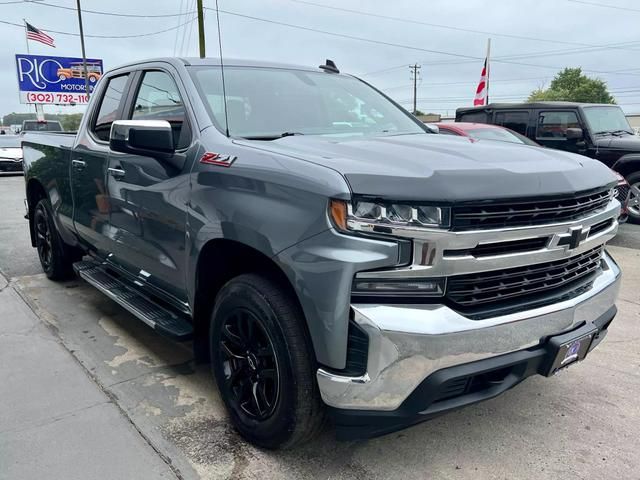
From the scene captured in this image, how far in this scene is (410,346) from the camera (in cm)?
194

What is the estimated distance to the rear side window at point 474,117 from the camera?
34.1 ft

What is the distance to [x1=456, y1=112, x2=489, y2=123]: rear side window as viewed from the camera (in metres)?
10.4

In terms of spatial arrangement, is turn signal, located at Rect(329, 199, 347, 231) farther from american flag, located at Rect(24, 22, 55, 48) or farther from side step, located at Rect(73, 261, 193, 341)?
american flag, located at Rect(24, 22, 55, 48)

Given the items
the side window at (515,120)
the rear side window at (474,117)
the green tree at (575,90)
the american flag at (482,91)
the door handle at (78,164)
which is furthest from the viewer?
the green tree at (575,90)

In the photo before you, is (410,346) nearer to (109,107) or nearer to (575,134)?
(109,107)

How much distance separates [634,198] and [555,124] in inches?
69.3

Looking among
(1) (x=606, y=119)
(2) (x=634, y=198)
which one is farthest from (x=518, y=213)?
(1) (x=606, y=119)

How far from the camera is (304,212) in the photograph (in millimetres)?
2100

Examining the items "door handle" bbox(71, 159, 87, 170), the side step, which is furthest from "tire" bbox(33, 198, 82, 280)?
"door handle" bbox(71, 159, 87, 170)

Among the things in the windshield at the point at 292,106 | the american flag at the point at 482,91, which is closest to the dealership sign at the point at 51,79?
the american flag at the point at 482,91

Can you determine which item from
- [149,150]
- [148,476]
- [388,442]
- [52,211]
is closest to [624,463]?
[388,442]

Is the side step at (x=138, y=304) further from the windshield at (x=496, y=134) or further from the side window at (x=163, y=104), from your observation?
the windshield at (x=496, y=134)

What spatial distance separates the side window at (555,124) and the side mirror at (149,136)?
→ 7.96m

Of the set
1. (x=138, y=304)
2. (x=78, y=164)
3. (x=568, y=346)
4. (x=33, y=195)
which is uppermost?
(x=78, y=164)
